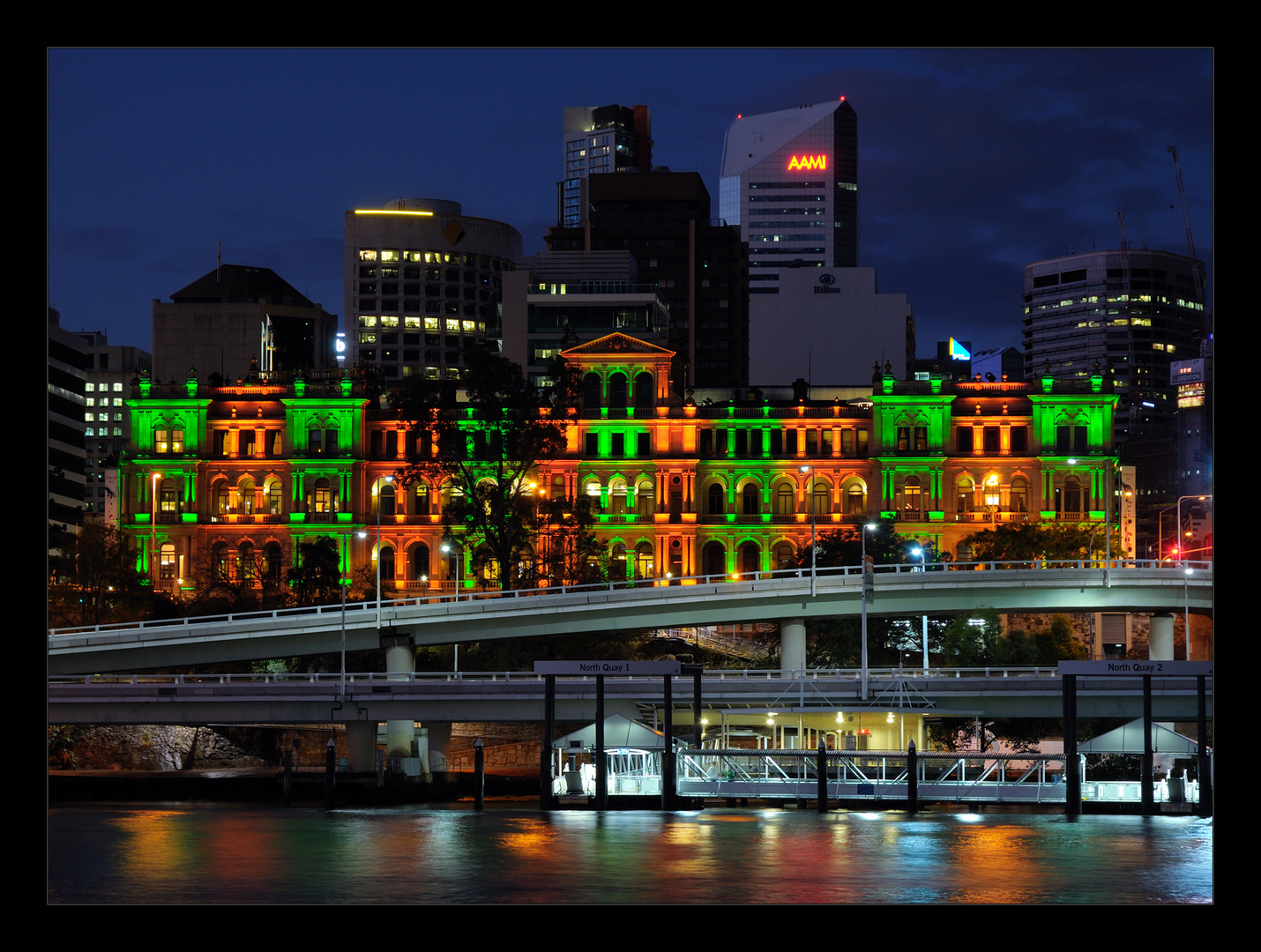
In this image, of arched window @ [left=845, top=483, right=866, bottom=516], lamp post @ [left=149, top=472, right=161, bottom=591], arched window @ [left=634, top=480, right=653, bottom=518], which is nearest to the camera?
lamp post @ [left=149, top=472, right=161, bottom=591]

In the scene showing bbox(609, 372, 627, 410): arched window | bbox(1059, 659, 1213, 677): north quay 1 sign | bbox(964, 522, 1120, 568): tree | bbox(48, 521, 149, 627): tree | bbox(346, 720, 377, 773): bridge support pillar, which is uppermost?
bbox(609, 372, 627, 410): arched window

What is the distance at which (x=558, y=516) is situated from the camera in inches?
4867

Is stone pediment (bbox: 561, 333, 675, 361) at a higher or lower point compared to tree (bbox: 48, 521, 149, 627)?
higher

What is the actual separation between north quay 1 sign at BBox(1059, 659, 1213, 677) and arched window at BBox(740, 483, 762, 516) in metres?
96.8

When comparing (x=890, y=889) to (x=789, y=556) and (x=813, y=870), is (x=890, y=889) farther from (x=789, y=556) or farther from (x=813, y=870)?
(x=789, y=556)

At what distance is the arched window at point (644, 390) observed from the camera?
535 feet

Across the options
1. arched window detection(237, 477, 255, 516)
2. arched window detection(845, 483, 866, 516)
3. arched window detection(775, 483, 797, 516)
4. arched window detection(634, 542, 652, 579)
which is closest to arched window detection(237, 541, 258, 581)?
arched window detection(237, 477, 255, 516)

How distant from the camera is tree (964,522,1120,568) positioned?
132m

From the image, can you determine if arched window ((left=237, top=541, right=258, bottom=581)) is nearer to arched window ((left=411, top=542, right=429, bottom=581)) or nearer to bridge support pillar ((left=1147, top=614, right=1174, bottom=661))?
arched window ((left=411, top=542, right=429, bottom=581))

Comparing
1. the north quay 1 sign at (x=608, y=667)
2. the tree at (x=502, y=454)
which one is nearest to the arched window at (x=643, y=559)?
the tree at (x=502, y=454)

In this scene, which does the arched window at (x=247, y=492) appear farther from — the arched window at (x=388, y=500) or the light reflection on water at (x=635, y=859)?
the light reflection on water at (x=635, y=859)

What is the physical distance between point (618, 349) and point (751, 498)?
17.8m

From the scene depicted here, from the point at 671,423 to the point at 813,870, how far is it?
396ft
